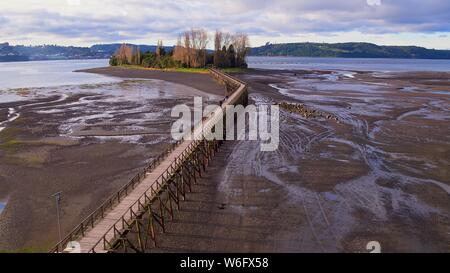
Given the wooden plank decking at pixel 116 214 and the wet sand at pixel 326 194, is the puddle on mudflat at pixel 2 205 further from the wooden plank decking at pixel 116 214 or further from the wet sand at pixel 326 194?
the wet sand at pixel 326 194

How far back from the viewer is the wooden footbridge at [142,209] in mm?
16125

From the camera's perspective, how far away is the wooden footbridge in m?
16.1

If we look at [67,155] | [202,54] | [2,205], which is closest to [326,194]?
[2,205]

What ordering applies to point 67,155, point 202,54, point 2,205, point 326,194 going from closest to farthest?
point 2,205 < point 326,194 < point 67,155 < point 202,54

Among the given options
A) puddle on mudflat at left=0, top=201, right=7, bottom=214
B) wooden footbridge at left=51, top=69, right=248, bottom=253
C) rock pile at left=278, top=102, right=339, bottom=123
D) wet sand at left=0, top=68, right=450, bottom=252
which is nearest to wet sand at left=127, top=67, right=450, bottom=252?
wet sand at left=0, top=68, right=450, bottom=252

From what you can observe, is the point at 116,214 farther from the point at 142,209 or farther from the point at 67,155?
the point at 67,155

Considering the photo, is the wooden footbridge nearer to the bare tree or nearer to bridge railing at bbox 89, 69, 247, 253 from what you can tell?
bridge railing at bbox 89, 69, 247, 253

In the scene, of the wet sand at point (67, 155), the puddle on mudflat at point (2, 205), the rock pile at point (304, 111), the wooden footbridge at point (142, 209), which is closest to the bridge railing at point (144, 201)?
the wooden footbridge at point (142, 209)

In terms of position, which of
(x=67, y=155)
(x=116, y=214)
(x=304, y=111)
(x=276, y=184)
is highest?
(x=304, y=111)

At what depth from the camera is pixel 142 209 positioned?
18.8 meters

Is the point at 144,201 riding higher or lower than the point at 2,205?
higher

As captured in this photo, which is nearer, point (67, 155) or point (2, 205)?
point (2, 205)

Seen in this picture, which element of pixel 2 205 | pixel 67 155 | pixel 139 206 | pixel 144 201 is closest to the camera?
pixel 139 206
